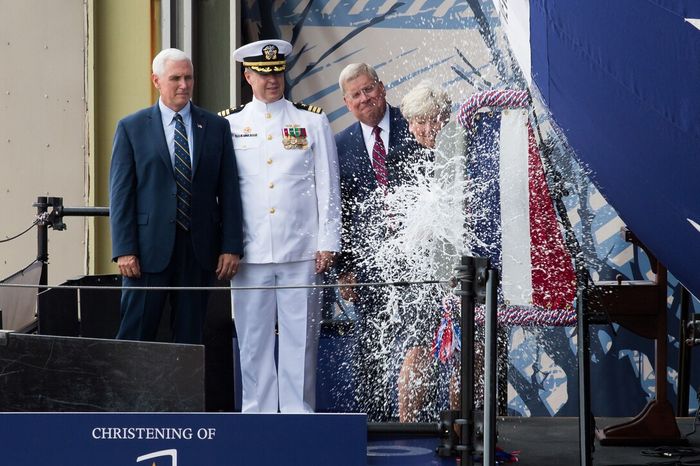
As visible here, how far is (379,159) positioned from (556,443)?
46.5 inches

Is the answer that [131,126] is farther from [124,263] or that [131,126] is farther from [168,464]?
[168,464]

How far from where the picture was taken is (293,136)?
457 centimetres

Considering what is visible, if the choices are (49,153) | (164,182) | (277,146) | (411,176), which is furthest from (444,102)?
(49,153)

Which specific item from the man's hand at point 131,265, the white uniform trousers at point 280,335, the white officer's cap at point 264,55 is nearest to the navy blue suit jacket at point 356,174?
the white uniform trousers at point 280,335

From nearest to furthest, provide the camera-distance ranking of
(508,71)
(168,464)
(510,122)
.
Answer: (168,464)
(510,122)
(508,71)

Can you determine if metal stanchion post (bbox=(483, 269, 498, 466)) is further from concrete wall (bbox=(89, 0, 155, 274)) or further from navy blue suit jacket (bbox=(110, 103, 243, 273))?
concrete wall (bbox=(89, 0, 155, 274))

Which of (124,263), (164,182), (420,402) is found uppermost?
(164,182)

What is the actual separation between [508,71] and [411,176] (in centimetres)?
147

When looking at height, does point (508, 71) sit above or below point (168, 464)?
above

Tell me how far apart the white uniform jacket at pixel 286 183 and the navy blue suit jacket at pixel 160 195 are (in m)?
0.08

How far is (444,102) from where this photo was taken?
455cm

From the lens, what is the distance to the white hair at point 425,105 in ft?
14.8

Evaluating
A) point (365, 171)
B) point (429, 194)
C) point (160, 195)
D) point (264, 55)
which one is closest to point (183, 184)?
point (160, 195)

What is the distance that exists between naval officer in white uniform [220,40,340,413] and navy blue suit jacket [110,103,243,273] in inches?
3.8
